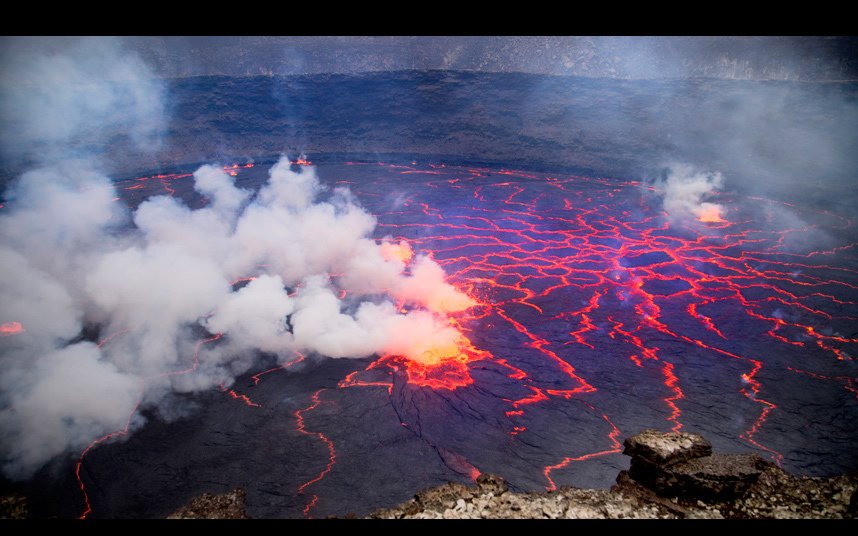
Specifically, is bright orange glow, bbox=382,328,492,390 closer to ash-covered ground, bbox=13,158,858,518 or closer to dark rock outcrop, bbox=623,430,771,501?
ash-covered ground, bbox=13,158,858,518

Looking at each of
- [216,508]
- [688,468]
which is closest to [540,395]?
[688,468]

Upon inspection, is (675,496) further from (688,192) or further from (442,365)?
(688,192)

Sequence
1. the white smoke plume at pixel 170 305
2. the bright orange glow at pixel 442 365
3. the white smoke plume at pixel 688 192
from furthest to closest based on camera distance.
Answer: the white smoke plume at pixel 688 192
the bright orange glow at pixel 442 365
the white smoke plume at pixel 170 305

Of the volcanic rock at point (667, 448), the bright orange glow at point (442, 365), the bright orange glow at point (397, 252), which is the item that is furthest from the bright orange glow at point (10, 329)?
the volcanic rock at point (667, 448)

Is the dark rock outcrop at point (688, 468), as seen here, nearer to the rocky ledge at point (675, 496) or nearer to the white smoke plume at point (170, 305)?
the rocky ledge at point (675, 496)

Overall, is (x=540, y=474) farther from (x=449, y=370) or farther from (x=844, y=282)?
(x=844, y=282)

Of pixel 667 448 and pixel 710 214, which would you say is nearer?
pixel 667 448

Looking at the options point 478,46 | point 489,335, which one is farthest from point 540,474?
point 478,46

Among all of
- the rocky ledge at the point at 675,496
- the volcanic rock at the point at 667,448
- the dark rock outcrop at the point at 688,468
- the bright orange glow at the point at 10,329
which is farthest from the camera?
the bright orange glow at the point at 10,329
